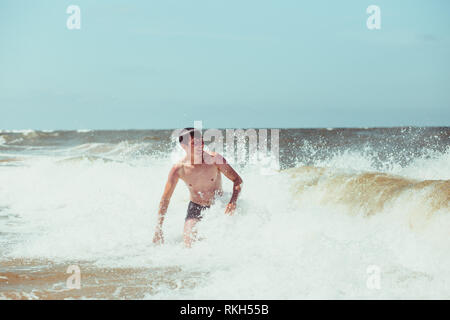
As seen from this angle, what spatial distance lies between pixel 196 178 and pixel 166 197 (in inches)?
18.0

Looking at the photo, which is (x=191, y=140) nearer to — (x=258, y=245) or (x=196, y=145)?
(x=196, y=145)

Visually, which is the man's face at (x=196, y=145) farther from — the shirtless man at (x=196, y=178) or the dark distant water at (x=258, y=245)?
the dark distant water at (x=258, y=245)

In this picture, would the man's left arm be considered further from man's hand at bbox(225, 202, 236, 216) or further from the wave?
the wave

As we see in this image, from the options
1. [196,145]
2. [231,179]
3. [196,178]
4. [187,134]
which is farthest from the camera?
[196,178]

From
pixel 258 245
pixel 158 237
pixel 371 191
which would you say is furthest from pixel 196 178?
pixel 371 191

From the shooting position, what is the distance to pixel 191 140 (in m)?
5.67

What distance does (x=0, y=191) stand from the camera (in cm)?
1262

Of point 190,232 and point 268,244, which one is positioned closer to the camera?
point 268,244

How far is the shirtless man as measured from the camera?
5758 mm

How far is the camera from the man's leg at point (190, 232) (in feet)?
19.2

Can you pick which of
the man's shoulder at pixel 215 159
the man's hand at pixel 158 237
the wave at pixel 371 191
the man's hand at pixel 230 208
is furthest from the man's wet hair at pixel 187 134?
the wave at pixel 371 191

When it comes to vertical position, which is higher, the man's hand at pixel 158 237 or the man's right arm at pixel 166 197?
the man's right arm at pixel 166 197

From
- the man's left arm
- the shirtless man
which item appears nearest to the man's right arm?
the shirtless man
